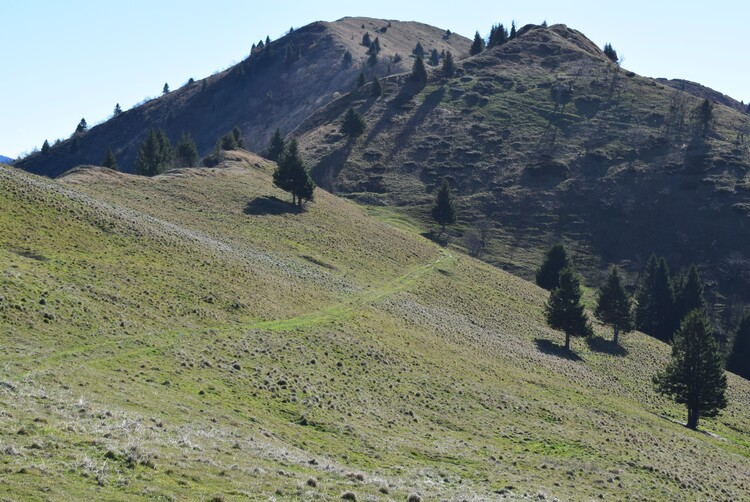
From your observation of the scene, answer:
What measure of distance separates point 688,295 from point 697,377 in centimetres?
5377

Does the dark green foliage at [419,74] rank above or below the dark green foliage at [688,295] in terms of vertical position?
above

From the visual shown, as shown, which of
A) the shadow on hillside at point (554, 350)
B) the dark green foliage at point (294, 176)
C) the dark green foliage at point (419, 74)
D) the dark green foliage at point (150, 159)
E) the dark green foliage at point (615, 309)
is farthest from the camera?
the dark green foliage at point (419, 74)

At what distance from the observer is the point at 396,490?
2445cm

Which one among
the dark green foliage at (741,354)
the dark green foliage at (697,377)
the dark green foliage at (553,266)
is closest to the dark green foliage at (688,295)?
the dark green foliage at (741,354)

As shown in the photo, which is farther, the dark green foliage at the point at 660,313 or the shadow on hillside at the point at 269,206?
the dark green foliage at the point at 660,313

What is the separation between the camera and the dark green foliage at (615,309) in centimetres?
8475

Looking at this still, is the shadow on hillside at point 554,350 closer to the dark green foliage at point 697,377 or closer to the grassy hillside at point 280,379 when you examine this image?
the grassy hillside at point 280,379

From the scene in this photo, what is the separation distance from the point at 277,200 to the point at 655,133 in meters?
112

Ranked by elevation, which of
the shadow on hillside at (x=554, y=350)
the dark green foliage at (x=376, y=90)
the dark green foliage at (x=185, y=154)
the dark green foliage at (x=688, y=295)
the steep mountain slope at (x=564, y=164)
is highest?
the dark green foliage at (x=376, y=90)

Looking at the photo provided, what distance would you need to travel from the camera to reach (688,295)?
109562mm

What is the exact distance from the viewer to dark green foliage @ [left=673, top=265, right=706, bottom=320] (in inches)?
4272

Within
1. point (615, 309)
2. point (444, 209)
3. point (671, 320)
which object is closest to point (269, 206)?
point (444, 209)

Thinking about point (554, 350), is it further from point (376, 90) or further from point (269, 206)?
point (376, 90)

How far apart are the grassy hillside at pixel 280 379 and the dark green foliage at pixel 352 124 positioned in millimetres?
79086
